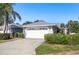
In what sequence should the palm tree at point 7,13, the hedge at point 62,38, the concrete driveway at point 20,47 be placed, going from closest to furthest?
the concrete driveway at point 20,47 < the hedge at point 62,38 < the palm tree at point 7,13

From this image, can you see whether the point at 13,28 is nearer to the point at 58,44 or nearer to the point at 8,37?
the point at 8,37

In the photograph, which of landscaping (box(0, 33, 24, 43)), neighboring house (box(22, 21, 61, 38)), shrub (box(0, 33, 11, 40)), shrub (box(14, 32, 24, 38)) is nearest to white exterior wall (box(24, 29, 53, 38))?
neighboring house (box(22, 21, 61, 38))

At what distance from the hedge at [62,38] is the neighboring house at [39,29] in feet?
0.70

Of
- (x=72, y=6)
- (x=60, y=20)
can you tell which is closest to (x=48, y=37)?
(x=60, y=20)

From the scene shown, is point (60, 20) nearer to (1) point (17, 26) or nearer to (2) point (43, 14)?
(2) point (43, 14)

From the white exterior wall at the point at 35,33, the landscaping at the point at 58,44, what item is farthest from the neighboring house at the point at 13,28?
the landscaping at the point at 58,44

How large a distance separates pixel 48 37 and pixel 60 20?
0.76 m

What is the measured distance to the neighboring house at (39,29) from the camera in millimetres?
11016

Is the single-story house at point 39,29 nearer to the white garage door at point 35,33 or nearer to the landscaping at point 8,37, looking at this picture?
the white garage door at point 35,33

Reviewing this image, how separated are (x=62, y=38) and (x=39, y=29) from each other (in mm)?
938

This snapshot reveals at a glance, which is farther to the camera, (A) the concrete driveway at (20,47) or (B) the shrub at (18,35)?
(B) the shrub at (18,35)

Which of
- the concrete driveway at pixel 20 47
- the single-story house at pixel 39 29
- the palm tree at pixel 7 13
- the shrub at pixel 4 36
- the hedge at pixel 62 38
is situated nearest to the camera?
the concrete driveway at pixel 20 47

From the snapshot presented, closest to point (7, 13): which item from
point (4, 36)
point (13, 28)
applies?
point (13, 28)
